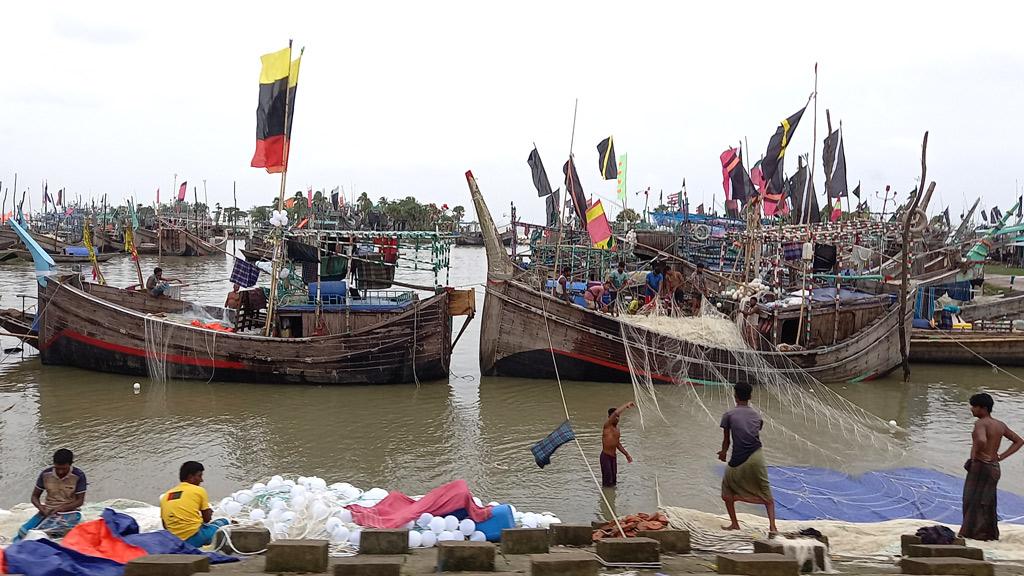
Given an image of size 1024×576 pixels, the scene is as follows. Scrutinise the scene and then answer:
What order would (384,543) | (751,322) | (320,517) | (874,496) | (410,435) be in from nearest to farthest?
(384,543), (320,517), (874,496), (410,435), (751,322)

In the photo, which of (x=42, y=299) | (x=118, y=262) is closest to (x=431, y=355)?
(x=42, y=299)

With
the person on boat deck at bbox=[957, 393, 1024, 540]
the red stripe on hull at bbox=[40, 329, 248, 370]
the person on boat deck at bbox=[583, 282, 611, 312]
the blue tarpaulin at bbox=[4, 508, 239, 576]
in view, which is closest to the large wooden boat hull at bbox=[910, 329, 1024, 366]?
the person on boat deck at bbox=[583, 282, 611, 312]

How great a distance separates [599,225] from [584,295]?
130 inches

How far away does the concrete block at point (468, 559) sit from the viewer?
5.01m

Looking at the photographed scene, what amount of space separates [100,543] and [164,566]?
1317 mm

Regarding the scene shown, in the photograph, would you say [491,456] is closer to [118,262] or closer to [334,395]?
[334,395]

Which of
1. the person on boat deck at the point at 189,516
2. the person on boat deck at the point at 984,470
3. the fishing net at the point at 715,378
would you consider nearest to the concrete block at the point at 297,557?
the person on boat deck at the point at 189,516

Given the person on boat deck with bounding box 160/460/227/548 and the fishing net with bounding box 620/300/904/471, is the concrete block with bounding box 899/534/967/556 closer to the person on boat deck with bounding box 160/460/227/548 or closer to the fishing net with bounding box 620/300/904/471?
the person on boat deck with bounding box 160/460/227/548

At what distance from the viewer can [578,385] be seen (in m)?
16.6

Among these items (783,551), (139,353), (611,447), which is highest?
(783,551)

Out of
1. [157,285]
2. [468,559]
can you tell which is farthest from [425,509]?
[157,285]

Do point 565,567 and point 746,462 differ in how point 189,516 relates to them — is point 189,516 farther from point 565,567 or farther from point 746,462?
point 746,462

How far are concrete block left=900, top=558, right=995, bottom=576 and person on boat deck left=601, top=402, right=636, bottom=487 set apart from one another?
440cm

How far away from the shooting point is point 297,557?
16.1 feet
